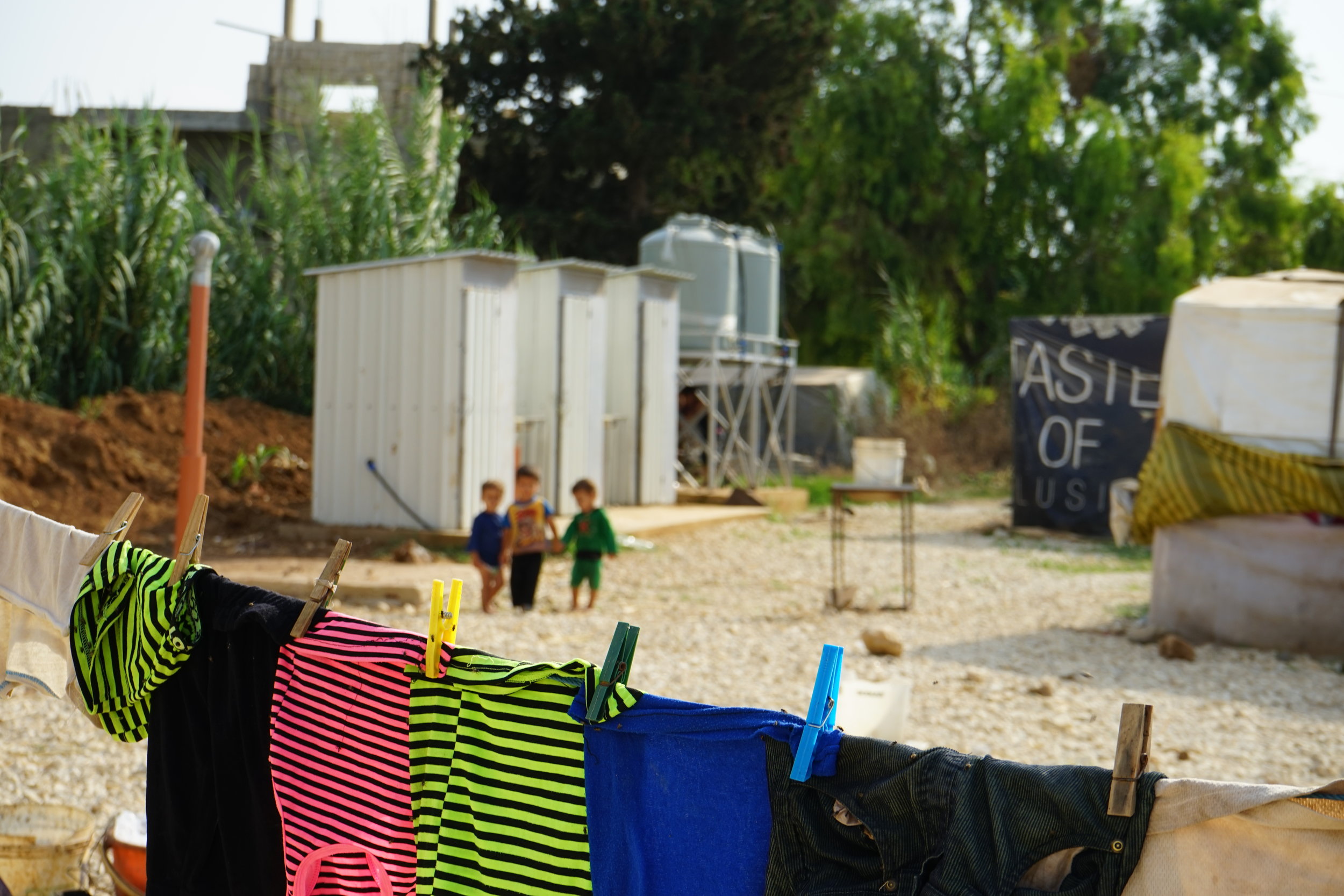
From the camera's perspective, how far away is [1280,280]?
8492 millimetres

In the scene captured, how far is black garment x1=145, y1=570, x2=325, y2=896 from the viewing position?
2471 mm

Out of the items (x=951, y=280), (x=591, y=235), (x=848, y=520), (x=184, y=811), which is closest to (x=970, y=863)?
(x=184, y=811)

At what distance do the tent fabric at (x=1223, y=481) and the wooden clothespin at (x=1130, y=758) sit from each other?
6704mm

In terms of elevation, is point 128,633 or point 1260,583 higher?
point 128,633

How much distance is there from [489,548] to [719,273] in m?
10.8

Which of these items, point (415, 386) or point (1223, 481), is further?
point (415, 386)

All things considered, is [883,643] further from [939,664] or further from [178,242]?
[178,242]

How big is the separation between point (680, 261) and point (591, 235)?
8557 mm

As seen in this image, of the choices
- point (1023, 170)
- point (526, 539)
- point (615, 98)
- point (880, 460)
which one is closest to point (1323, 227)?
point (1023, 170)

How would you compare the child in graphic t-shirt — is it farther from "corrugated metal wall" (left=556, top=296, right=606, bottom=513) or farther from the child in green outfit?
"corrugated metal wall" (left=556, top=296, right=606, bottom=513)

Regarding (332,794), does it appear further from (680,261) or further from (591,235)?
(591,235)

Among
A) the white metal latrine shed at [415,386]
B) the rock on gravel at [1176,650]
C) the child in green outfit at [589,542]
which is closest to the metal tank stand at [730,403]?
the white metal latrine shed at [415,386]

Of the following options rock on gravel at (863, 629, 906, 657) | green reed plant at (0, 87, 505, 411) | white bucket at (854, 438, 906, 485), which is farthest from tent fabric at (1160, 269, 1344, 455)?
green reed plant at (0, 87, 505, 411)

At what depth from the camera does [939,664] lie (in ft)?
24.0
